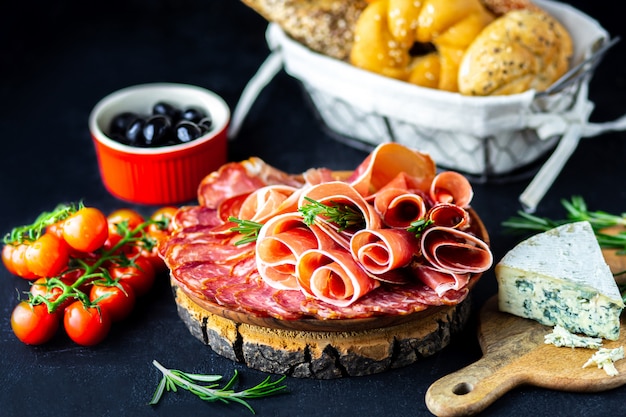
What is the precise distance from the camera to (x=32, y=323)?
6.19 ft

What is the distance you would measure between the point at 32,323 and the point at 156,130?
2.52 ft

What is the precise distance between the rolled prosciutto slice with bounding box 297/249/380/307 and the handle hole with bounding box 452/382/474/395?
0.26m

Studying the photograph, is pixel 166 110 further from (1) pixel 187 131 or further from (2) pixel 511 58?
(2) pixel 511 58

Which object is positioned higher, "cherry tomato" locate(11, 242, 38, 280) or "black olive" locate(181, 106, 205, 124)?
"black olive" locate(181, 106, 205, 124)

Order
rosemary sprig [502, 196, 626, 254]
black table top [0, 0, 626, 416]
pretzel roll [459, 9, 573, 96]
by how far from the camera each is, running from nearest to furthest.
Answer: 1. black table top [0, 0, 626, 416]
2. rosemary sprig [502, 196, 626, 254]
3. pretzel roll [459, 9, 573, 96]

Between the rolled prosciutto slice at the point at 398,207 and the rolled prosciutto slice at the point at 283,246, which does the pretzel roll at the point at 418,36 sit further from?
the rolled prosciutto slice at the point at 283,246

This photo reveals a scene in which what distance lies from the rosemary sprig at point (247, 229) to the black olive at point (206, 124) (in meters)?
0.73

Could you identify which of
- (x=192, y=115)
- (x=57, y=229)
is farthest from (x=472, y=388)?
(x=192, y=115)

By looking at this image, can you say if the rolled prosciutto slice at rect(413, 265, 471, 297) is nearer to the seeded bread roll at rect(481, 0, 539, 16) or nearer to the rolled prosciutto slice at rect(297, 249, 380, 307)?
the rolled prosciutto slice at rect(297, 249, 380, 307)

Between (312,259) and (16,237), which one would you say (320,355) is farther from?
(16,237)

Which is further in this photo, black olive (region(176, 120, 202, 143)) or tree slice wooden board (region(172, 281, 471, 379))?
black olive (region(176, 120, 202, 143))

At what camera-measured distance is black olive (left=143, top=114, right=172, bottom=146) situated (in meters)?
2.46

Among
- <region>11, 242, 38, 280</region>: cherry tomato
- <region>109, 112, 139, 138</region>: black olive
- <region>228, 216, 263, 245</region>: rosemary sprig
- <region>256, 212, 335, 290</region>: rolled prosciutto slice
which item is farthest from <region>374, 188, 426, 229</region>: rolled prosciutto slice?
<region>109, 112, 139, 138</region>: black olive

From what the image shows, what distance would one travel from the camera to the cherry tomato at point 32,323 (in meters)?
1.89
